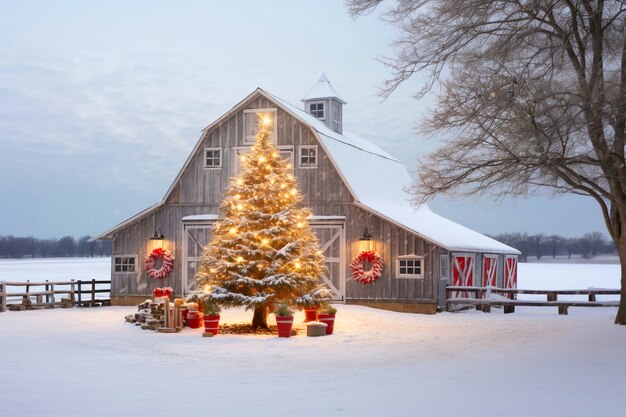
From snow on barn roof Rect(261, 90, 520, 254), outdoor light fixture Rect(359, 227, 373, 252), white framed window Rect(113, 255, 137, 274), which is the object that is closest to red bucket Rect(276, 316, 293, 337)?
snow on barn roof Rect(261, 90, 520, 254)

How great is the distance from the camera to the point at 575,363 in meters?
13.6

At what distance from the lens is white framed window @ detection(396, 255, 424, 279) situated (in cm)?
2391

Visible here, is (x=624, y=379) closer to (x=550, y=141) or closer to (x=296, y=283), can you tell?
(x=550, y=141)

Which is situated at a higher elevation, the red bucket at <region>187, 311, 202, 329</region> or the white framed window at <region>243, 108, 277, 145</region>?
the white framed window at <region>243, 108, 277, 145</region>

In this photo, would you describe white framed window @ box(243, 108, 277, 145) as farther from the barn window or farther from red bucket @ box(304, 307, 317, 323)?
red bucket @ box(304, 307, 317, 323)

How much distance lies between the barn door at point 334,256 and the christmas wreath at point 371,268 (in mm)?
478

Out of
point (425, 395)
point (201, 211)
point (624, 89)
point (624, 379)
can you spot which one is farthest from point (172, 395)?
point (201, 211)

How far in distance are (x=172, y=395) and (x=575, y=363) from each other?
24.3ft

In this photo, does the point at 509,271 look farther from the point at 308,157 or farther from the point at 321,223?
the point at 308,157

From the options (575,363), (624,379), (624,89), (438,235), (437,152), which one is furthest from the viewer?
(438,235)

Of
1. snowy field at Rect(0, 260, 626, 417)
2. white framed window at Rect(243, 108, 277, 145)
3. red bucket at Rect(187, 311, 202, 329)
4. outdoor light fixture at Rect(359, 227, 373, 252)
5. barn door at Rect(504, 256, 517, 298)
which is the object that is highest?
white framed window at Rect(243, 108, 277, 145)

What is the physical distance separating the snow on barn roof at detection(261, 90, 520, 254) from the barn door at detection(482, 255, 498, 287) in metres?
0.42

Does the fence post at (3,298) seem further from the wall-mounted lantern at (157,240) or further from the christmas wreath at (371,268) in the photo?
the christmas wreath at (371,268)

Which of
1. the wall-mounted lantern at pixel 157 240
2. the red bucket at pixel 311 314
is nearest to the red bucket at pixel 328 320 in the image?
the red bucket at pixel 311 314
